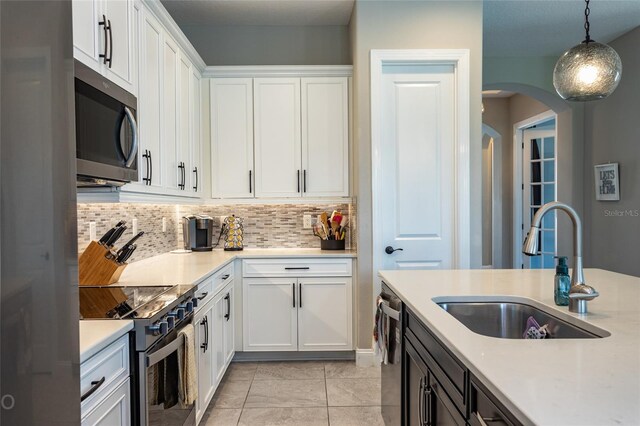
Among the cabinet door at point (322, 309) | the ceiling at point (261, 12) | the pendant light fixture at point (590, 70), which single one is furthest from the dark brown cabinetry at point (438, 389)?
the ceiling at point (261, 12)

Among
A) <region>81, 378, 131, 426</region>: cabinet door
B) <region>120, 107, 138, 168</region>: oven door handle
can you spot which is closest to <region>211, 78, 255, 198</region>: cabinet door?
<region>120, 107, 138, 168</region>: oven door handle

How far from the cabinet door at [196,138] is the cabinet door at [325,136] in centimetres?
88

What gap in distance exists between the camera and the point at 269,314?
3.54 metres

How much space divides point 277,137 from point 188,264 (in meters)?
1.40

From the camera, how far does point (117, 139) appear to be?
1830mm

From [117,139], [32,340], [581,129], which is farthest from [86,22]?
→ [581,129]

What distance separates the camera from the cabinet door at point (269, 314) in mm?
3521

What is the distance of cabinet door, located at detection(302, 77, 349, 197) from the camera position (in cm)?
374

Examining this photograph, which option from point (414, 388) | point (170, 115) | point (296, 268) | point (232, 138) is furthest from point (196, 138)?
point (414, 388)

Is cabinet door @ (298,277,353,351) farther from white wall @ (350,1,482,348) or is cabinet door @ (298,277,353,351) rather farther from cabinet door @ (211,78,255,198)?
cabinet door @ (211,78,255,198)

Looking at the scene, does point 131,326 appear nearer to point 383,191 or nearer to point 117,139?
point 117,139

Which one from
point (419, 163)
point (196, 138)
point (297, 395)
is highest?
point (196, 138)

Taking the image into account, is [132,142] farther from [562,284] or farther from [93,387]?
[562,284]

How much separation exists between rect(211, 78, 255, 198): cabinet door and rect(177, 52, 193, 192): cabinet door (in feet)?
1.34
